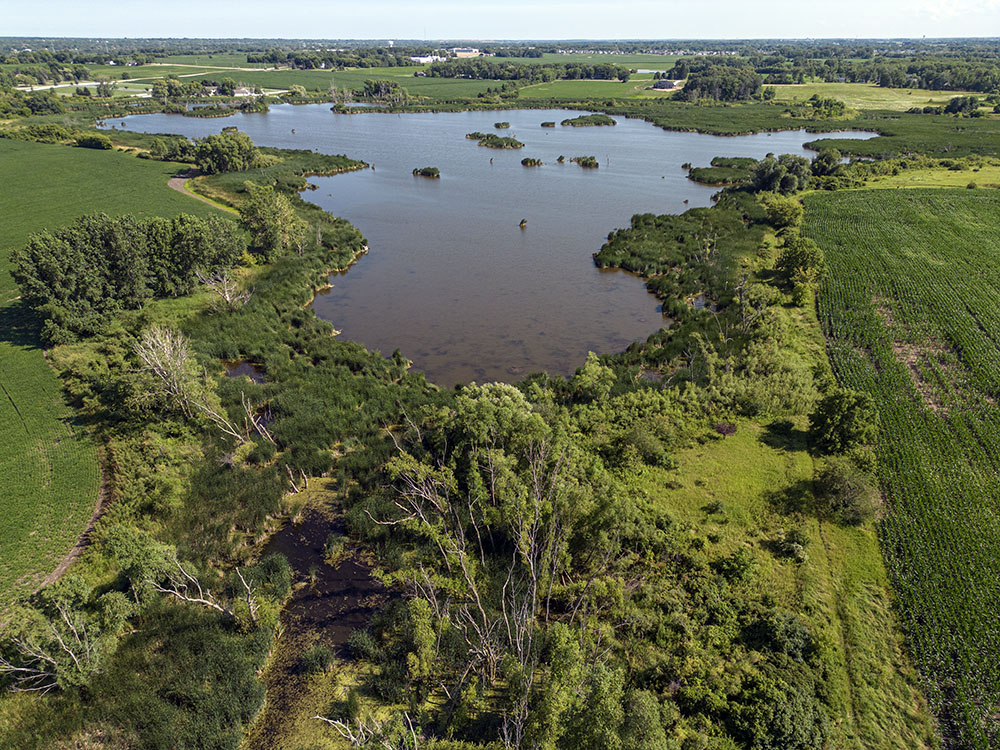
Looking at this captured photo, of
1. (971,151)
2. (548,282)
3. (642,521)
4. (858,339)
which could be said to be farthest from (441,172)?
(971,151)

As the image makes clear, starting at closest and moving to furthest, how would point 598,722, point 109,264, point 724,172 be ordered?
point 598,722 < point 109,264 < point 724,172

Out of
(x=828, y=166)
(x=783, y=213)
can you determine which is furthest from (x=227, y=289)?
(x=828, y=166)

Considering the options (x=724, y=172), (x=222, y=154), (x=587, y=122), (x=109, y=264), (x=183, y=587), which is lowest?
(x=183, y=587)

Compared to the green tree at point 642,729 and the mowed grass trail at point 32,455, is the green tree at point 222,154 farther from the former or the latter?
the green tree at point 642,729

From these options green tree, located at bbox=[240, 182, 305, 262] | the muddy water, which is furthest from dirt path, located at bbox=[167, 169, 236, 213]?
the muddy water

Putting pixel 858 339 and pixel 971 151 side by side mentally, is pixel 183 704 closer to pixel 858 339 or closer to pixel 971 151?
pixel 858 339

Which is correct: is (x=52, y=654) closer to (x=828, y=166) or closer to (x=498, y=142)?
(x=828, y=166)

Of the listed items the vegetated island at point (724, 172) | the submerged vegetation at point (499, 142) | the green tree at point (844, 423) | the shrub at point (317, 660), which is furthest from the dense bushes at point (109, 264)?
the submerged vegetation at point (499, 142)
